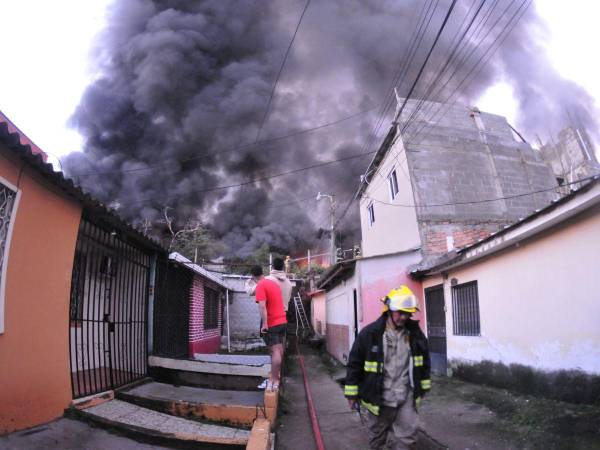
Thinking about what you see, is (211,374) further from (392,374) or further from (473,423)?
(473,423)

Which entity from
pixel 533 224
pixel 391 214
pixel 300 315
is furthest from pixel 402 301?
pixel 300 315

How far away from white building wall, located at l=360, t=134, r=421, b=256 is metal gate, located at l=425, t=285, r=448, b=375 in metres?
1.51

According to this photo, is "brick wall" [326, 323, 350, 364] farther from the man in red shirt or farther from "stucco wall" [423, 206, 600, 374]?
the man in red shirt

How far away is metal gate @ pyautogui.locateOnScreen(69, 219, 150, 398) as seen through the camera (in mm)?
4438

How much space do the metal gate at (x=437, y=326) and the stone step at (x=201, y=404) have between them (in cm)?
515

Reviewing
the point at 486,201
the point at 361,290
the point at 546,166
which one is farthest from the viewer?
the point at 546,166

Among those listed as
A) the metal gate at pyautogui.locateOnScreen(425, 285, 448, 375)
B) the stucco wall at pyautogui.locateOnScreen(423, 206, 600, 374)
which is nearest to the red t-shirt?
the stucco wall at pyautogui.locateOnScreen(423, 206, 600, 374)

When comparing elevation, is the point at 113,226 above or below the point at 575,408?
above

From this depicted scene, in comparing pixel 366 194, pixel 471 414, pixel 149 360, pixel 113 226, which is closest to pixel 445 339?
pixel 471 414

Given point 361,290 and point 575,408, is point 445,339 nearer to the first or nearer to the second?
point 361,290

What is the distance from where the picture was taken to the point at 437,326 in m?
8.80

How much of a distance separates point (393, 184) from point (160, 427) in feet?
33.3

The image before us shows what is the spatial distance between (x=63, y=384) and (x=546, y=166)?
44.1 ft

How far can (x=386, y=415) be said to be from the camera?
2854 millimetres
